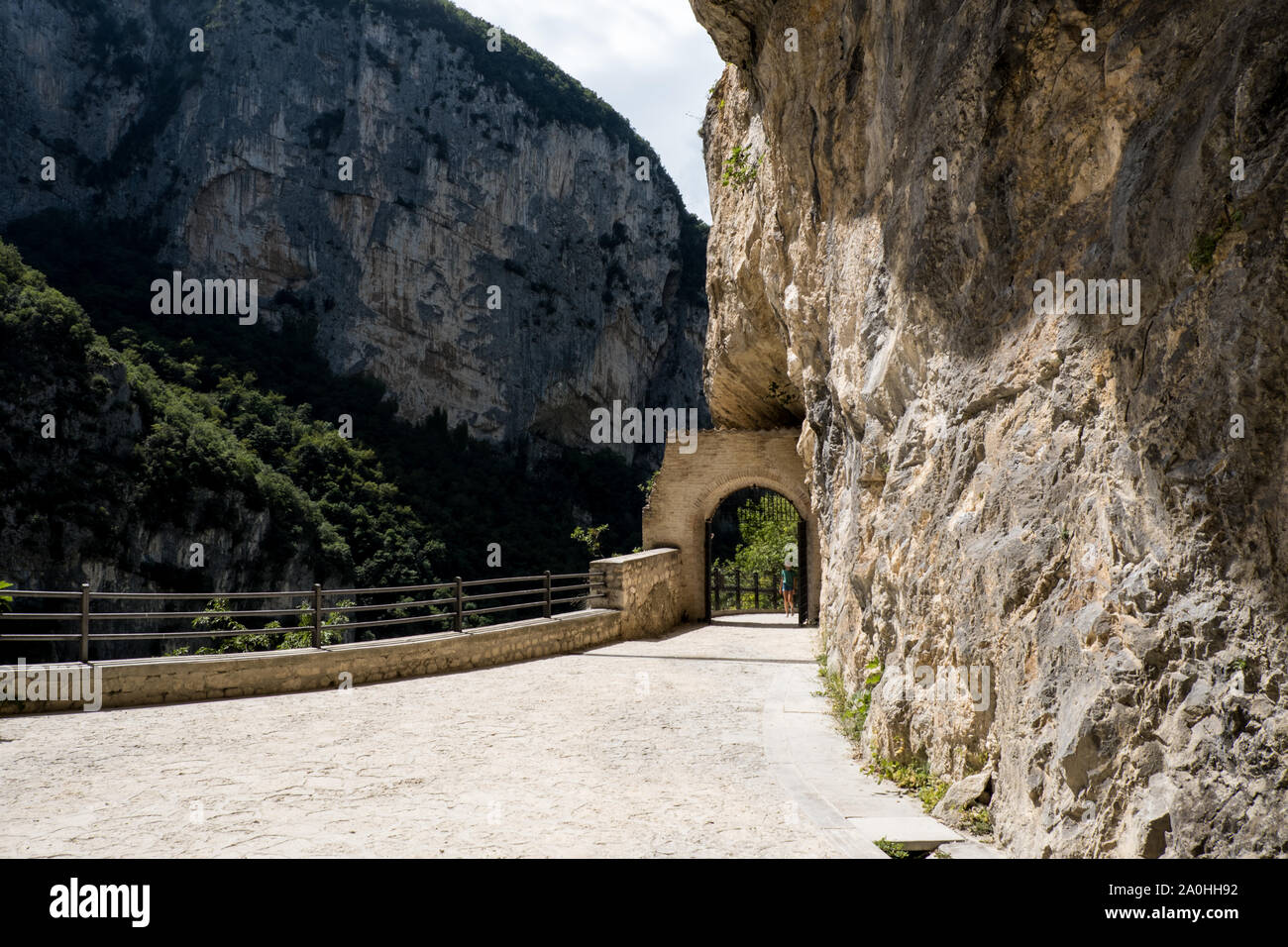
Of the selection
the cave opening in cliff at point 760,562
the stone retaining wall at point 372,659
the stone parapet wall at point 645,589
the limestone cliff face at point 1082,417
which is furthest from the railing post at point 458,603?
the cave opening in cliff at point 760,562

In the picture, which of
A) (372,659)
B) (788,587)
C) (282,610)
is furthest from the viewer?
(788,587)

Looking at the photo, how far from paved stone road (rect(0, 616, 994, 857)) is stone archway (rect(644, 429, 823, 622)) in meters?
6.54

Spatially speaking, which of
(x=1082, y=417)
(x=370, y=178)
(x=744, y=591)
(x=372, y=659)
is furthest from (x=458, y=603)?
(x=370, y=178)

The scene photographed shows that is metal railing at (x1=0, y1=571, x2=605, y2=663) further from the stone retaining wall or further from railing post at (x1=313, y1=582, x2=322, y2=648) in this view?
the stone retaining wall

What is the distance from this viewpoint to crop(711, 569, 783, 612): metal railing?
A: 22.7 m

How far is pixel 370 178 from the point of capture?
62.0 metres

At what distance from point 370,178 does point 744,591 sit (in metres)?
51.1

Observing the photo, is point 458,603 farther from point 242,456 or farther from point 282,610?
point 242,456

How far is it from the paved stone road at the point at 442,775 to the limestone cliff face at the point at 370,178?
55.8 m

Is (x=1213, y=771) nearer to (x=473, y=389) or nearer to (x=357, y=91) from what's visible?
(x=473, y=389)

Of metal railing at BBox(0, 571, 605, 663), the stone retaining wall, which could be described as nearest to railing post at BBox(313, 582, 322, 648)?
metal railing at BBox(0, 571, 605, 663)

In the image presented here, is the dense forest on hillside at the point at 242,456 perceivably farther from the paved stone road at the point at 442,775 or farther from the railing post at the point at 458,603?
the paved stone road at the point at 442,775

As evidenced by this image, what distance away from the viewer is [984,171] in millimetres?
4613
